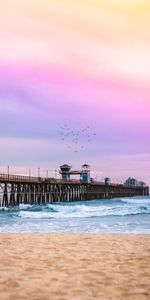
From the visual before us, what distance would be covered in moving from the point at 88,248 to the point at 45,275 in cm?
329

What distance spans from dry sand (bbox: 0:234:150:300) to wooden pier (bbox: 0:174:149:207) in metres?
36.8

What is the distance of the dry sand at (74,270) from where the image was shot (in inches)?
241

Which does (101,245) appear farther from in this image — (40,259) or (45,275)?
(45,275)

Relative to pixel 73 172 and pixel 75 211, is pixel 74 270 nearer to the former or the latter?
pixel 75 211

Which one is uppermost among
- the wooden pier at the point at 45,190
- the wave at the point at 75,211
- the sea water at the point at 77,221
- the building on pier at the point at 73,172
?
the building on pier at the point at 73,172

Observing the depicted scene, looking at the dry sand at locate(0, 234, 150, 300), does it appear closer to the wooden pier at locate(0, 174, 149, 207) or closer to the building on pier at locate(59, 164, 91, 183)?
the wooden pier at locate(0, 174, 149, 207)

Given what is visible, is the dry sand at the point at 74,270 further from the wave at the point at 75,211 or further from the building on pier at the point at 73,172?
the building on pier at the point at 73,172

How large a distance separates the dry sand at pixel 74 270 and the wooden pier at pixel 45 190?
3680 centimetres

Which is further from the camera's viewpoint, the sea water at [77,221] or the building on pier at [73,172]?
the building on pier at [73,172]

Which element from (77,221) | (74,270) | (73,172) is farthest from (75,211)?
(73,172)

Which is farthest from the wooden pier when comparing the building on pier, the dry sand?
the dry sand

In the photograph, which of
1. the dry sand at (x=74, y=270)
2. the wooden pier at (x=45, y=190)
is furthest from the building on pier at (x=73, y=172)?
the dry sand at (x=74, y=270)

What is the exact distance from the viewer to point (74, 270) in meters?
7.63

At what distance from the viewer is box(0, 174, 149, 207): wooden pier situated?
1957 inches
